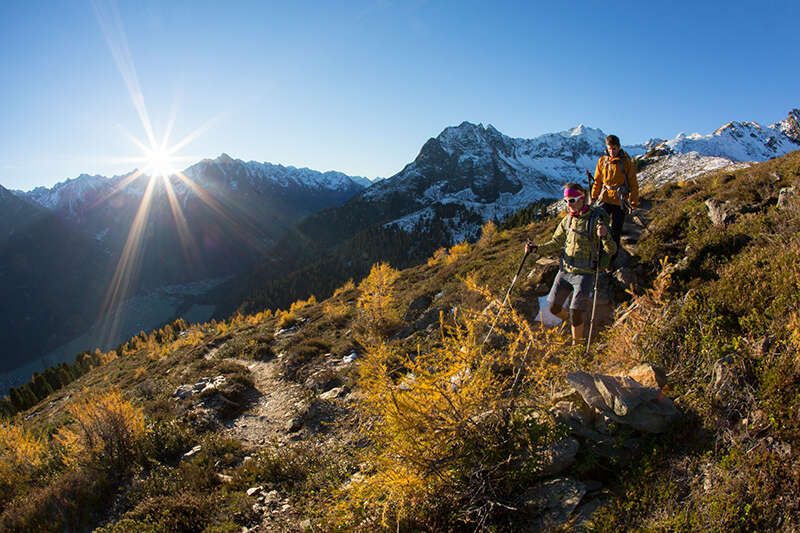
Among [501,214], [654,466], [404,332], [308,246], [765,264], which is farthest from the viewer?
[308,246]

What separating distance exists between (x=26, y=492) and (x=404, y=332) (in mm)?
10463

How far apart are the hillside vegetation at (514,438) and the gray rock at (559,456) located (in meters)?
0.03

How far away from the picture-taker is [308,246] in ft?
626

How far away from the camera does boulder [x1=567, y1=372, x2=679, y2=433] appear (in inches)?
148

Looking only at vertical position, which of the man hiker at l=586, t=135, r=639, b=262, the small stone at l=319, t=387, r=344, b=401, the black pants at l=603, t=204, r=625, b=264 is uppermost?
the man hiker at l=586, t=135, r=639, b=262

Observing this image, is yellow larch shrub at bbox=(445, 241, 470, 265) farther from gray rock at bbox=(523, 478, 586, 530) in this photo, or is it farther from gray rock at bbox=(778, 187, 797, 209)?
gray rock at bbox=(523, 478, 586, 530)

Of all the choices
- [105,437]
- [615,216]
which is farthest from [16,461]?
[615,216]

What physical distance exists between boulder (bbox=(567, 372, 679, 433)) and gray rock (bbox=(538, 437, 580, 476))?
0.53 meters

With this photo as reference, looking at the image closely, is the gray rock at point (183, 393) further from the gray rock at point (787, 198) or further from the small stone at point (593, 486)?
the gray rock at point (787, 198)

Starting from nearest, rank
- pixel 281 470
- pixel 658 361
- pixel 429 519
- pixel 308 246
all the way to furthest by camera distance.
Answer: pixel 429 519 < pixel 658 361 < pixel 281 470 < pixel 308 246

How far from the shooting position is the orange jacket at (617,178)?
26.3 ft

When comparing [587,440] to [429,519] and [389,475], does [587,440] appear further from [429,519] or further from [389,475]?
[389,475]

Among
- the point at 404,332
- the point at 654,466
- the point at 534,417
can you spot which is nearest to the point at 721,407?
the point at 654,466

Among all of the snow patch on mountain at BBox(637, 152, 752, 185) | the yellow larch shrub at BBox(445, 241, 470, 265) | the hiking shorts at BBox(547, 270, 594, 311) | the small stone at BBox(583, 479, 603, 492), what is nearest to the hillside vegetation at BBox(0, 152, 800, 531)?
the small stone at BBox(583, 479, 603, 492)
